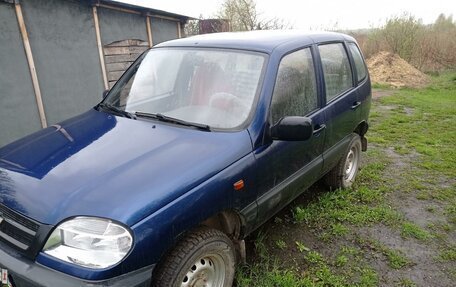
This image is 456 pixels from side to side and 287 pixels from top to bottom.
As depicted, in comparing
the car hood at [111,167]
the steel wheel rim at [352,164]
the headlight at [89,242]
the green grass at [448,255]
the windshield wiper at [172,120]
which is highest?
the windshield wiper at [172,120]

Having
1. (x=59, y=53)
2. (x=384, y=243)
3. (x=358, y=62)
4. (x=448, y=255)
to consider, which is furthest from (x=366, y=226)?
(x=59, y=53)

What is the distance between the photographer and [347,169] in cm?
446

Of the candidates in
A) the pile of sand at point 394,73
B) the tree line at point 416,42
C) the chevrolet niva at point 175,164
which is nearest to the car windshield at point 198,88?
the chevrolet niva at point 175,164

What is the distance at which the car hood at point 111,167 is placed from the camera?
72.2 inches

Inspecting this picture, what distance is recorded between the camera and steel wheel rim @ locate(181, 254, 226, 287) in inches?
84.6

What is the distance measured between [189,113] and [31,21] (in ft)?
15.9

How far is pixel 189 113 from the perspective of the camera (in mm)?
2682

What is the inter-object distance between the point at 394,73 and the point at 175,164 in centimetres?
1520

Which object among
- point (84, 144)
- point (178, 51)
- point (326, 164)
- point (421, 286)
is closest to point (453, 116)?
point (326, 164)

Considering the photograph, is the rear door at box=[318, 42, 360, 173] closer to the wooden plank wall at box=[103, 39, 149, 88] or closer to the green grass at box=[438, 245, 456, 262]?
the green grass at box=[438, 245, 456, 262]

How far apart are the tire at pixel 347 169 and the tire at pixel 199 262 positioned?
2173 millimetres

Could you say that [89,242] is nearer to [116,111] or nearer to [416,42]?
[116,111]

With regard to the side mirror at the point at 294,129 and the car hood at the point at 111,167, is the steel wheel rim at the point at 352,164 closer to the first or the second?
the side mirror at the point at 294,129

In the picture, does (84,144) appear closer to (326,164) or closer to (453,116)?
(326,164)
